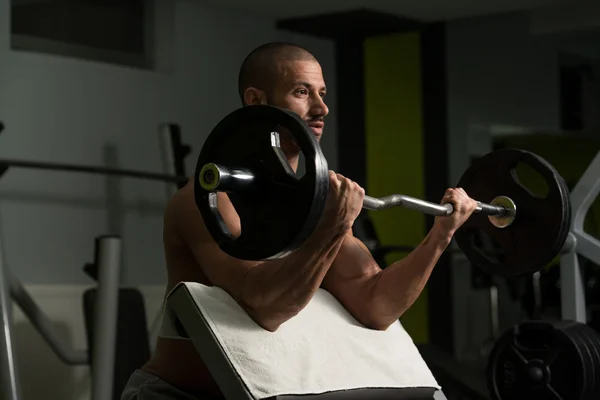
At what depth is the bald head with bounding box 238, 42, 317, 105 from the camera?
1676mm

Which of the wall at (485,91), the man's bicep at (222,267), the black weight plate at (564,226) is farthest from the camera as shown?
the wall at (485,91)

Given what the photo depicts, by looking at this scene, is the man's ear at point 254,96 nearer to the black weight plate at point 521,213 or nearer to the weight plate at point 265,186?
the weight plate at point 265,186

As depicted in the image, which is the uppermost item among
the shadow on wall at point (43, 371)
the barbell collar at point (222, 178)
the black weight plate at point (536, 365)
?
the barbell collar at point (222, 178)

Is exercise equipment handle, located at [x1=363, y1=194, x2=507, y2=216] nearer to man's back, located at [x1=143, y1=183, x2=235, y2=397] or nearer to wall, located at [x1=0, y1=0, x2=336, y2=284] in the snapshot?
man's back, located at [x1=143, y1=183, x2=235, y2=397]

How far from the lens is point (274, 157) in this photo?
1.48m

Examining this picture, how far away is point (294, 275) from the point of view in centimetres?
149

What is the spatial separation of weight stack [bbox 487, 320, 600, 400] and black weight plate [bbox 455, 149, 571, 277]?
35 cm

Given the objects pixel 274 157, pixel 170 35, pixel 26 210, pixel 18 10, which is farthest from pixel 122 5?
pixel 274 157

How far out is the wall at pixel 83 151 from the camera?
3.71 meters

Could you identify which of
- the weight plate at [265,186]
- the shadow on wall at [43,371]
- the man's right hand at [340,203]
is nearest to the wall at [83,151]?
the shadow on wall at [43,371]

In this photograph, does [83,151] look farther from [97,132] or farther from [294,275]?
[294,275]

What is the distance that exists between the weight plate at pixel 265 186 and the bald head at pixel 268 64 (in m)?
0.18

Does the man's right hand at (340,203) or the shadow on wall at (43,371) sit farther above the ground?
the man's right hand at (340,203)

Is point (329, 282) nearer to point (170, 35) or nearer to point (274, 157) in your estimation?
point (274, 157)
